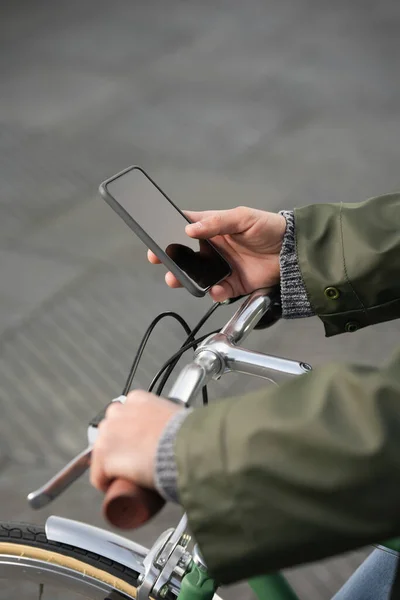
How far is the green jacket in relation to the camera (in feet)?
1.90

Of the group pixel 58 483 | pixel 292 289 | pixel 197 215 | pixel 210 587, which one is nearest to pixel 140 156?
pixel 197 215

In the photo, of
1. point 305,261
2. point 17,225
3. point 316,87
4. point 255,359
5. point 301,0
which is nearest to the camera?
point 255,359

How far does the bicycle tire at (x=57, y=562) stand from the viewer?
1.04 meters

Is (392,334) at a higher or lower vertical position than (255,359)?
lower

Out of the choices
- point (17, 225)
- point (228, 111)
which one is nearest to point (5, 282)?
point (17, 225)

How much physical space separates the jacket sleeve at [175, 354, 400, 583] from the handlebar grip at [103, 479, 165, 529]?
3 centimetres

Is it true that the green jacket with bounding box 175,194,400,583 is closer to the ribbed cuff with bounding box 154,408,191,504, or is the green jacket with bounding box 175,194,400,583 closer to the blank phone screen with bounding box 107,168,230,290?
the ribbed cuff with bounding box 154,408,191,504

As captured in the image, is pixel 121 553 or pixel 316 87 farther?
pixel 316 87

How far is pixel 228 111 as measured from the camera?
3785mm

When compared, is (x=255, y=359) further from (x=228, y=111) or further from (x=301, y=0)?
(x=301, y=0)

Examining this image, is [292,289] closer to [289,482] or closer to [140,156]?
[289,482]

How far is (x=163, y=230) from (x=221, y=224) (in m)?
0.09

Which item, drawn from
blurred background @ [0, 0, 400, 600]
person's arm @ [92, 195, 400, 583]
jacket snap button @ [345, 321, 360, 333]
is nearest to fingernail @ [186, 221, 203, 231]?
jacket snap button @ [345, 321, 360, 333]

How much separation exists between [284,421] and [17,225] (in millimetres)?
2463
